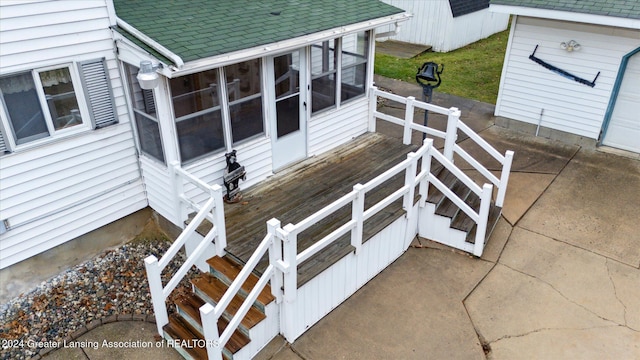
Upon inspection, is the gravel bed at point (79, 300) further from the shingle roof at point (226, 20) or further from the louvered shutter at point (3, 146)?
the shingle roof at point (226, 20)

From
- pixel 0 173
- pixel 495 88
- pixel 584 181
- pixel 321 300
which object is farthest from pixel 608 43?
pixel 0 173

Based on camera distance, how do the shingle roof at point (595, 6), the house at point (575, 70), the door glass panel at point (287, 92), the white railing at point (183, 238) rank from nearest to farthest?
the white railing at point (183, 238), the door glass panel at point (287, 92), the shingle roof at point (595, 6), the house at point (575, 70)

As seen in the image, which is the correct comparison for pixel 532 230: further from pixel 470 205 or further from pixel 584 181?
pixel 584 181

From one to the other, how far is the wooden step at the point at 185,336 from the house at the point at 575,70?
27.3 ft

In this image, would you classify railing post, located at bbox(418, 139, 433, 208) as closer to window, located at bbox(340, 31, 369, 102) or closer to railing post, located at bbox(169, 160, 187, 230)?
window, located at bbox(340, 31, 369, 102)

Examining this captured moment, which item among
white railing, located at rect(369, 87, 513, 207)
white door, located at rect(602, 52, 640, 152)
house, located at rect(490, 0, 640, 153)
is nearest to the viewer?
white railing, located at rect(369, 87, 513, 207)

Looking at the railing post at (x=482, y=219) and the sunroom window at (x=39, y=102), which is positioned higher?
the sunroom window at (x=39, y=102)

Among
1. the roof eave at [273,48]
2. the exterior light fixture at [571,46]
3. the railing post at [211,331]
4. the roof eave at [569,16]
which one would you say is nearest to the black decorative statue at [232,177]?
the roof eave at [273,48]

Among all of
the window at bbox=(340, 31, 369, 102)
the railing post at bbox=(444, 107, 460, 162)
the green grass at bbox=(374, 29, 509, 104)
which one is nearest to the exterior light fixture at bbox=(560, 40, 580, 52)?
the green grass at bbox=(374, 29, 509, 104)

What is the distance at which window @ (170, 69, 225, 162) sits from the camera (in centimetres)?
589

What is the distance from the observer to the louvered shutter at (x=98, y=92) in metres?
5.83

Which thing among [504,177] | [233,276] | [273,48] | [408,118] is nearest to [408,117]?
[408,118]

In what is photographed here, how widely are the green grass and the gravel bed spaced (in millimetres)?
9252

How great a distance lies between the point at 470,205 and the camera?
294 inches
